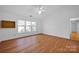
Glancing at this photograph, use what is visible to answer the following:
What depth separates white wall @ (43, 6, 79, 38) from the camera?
8.95 ft

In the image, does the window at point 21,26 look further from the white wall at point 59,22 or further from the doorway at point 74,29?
the doorway at point 74,29

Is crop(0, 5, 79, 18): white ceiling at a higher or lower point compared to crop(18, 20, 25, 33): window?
higher

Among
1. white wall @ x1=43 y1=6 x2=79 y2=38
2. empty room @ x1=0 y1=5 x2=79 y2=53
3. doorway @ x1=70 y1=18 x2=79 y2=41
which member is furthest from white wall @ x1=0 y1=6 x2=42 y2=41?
doorway @ x1=70 y1=18 x2=79 y2=41

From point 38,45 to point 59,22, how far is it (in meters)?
0.60

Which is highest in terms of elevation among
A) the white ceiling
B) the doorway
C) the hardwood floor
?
the white ceiling

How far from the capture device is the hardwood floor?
2.68m

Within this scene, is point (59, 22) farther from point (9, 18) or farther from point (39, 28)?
point (9, 18)

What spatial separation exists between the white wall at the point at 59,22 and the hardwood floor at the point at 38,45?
0.14 meters

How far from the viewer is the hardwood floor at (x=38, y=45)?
268 centimetres

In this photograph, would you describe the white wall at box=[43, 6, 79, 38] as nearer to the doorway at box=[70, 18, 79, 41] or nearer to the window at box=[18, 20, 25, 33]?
the doorway at box=[70, 18, 79, 41]

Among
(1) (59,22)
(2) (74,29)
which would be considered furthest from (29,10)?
(2) (74,29)

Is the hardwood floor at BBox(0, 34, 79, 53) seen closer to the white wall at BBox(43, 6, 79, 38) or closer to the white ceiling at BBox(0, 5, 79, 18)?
the white wall at BBox(43, 6, 79, 38)

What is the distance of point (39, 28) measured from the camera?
280 cm
